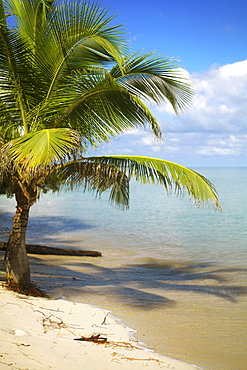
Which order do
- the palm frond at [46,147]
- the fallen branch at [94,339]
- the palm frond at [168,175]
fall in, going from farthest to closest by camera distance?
the palm frond at [168,175]
the palm frond at [46,147]
the fallen branch at [94,339]

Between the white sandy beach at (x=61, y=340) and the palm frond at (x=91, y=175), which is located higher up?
the palm frond at (x=91, y=175)

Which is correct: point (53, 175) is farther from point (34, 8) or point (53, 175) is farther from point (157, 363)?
point (157, 363)

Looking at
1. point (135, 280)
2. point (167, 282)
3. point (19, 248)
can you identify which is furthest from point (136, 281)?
point (19, 248)

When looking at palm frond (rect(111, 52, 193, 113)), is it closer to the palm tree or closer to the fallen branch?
the palm tree

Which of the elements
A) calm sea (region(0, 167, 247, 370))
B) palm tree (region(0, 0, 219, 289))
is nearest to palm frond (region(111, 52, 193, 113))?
palm tree (region(0, 0, 219, 289))

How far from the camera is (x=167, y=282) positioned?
1123cm

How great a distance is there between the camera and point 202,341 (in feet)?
22.5

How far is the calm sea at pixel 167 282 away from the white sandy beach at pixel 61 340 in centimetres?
84

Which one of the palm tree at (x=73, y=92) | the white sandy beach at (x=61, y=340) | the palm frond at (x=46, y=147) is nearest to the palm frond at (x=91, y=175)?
the palm tree at (x=73, y=92)

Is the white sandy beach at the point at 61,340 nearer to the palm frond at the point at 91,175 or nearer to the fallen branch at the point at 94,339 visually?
the fallen branch at the point at 94,339

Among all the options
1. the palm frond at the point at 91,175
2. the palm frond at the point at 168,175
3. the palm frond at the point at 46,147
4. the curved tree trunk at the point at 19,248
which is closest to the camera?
the palm frond at the point at 46,147

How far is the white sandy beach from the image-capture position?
172 inches

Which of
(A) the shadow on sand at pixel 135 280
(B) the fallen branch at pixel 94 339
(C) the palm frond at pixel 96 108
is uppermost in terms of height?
(C) the palm frond at pixel 96 108

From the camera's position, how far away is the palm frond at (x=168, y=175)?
23.9 feet
